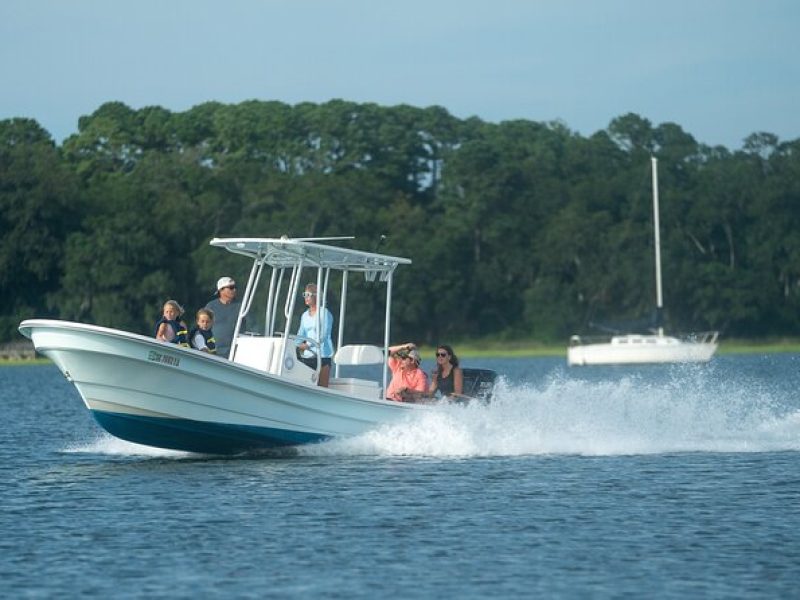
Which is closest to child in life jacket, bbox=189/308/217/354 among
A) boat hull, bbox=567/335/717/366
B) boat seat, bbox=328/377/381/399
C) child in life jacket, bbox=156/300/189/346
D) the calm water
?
child in life jacket, bbox=156/300/189/346

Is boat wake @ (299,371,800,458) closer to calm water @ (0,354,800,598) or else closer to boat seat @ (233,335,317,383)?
calm water @ (0,354,800,598)

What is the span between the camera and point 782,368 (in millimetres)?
63781

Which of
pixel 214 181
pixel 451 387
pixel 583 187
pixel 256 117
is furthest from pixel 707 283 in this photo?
pixel 451 387

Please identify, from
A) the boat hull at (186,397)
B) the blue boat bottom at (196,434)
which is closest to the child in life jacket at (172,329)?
the boat hull at (186,397)

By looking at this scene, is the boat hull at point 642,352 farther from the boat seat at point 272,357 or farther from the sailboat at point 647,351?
the boat seat at point 272,357

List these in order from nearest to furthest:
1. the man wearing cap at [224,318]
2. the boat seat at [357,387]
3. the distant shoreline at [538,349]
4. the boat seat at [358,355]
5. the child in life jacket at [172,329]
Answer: the child in life jacket at [172,329] < the boat seat at [358,355] < the man wearing cap at [224,318] < the boat seat at [357,387] < the distant shoreline at [538,349]

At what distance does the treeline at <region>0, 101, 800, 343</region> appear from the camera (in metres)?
90.8

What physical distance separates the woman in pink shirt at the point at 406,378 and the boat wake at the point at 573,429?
37 centimetres

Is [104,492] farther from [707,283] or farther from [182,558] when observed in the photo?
[707,283]

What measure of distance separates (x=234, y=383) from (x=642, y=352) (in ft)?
185

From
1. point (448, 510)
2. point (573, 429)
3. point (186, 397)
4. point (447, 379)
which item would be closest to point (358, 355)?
point (447, 379)

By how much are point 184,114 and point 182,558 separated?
107 m

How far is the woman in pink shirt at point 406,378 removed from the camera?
2331 centimetres

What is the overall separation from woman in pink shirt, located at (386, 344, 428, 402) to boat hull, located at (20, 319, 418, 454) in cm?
52
